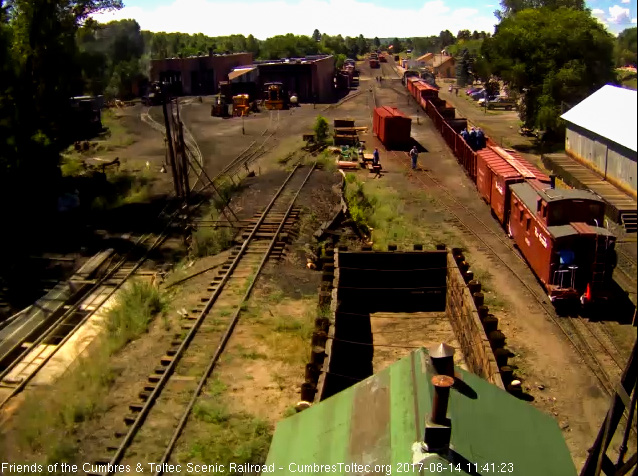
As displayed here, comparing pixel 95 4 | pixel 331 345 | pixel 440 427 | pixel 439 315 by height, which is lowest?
pixel 439 315

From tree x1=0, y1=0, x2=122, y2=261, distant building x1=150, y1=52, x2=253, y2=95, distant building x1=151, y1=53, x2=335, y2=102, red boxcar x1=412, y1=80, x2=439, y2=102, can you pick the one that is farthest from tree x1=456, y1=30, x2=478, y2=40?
tree x1=0, y1=0, x2=122, y2=261

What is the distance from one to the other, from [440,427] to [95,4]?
108 feet

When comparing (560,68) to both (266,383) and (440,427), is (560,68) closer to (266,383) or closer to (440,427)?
(266,383)

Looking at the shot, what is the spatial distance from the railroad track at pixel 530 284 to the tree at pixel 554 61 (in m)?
10.9

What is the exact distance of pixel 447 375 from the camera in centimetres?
530

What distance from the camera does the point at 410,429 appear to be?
204 inches

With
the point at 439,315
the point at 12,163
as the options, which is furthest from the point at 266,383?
the point at 12,163

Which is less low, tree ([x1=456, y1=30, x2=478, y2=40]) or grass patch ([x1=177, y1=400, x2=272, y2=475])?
tree ([x1=456, y1=30, x2=478, y2=40])

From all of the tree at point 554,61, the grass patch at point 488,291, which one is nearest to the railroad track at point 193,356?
the grass patch at point 488,291

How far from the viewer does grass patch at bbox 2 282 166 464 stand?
35.8ft

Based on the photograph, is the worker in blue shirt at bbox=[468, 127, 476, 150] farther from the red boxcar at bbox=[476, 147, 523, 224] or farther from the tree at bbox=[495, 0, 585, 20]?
the tree at bbox=[495, 0, 585, 20]

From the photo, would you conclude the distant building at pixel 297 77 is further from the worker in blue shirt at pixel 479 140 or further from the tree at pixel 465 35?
the tree at pixel 465 35

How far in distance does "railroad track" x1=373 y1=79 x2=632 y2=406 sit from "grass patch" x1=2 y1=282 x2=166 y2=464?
35.3 feet

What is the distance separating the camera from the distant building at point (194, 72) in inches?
2778
